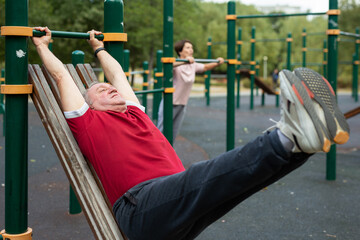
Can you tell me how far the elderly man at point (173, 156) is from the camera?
1803 mm

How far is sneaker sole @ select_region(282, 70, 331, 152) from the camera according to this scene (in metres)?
1.79

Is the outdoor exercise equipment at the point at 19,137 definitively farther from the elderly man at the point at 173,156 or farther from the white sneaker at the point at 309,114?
the white sneaker at the point at 309,114

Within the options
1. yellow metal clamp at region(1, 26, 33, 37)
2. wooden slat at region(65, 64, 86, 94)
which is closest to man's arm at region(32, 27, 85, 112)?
yellow metal clamp at region(1, 26, 33, 37)

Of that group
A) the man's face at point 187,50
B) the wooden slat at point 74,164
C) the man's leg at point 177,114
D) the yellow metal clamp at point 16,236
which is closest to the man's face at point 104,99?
the wooden slat at point 74,164

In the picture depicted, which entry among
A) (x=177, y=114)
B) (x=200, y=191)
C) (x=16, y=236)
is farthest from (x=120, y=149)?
(x=177, y=114)

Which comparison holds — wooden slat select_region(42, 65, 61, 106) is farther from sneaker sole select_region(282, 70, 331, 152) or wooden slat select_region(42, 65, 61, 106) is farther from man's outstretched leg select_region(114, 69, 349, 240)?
sneaker sole select_region(282, 70, 331, 152)

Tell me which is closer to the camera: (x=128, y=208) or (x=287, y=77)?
(x=287, y=77)

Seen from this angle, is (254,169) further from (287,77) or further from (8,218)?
(8,218)

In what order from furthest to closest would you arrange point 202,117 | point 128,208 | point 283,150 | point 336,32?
point 202,117 → point 336,32 → point 128,208 → point 283,150

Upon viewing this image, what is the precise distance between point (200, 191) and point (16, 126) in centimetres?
116

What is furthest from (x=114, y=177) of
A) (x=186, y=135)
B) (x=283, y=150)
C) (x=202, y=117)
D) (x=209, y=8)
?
(x=209, y=8)

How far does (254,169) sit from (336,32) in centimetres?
406

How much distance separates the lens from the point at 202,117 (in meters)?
13.1

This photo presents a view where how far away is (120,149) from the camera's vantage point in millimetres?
2340
